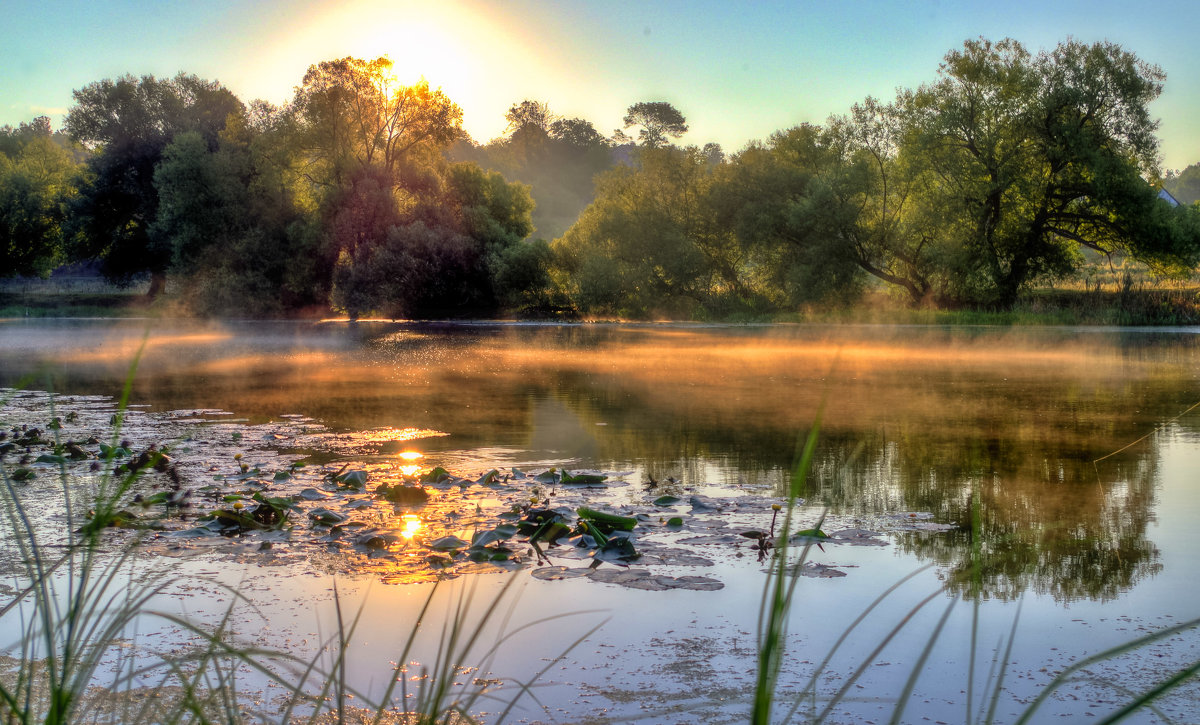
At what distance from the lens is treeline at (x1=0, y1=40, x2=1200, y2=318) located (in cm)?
4278

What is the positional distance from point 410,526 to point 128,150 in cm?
5738

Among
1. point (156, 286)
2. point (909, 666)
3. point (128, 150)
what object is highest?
point (128, 150)

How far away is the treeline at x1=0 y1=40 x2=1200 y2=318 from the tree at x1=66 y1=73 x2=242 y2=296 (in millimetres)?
129

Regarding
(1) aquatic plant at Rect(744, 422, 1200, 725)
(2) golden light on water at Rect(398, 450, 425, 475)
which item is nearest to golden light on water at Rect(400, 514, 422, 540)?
(2) golden light on water at Rect(398, 450, 425, 475)

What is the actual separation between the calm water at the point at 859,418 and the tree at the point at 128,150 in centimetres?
2616

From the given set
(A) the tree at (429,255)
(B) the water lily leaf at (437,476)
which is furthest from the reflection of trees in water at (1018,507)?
(A) the tree at (429,255)

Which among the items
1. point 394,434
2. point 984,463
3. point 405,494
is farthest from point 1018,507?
point 394,434

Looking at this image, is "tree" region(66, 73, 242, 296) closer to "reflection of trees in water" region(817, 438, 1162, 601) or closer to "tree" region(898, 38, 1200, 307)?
"tree" region(898, 38, 1200, 307)

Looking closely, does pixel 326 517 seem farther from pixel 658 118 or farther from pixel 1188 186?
pixel 1188 186

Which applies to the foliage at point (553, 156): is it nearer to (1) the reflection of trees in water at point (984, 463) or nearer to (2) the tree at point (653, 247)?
(2) the tree at point (653, 247)

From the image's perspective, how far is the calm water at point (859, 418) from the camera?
7.21m

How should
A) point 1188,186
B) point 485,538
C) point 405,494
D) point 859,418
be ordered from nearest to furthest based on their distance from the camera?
point 485,538
point 405,494
point 859,418
point 1188,186

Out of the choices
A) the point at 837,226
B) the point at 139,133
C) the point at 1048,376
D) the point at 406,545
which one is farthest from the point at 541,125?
the point at 406,545

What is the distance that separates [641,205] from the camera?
52.4 metres
